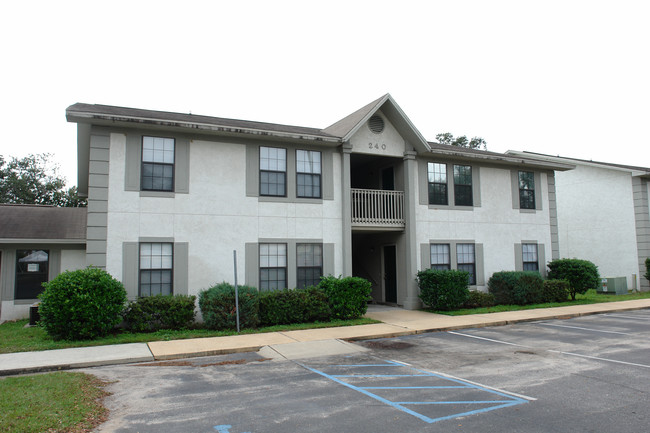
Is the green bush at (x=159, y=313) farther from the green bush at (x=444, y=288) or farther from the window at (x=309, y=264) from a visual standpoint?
the green bush at (x=444, y=288)

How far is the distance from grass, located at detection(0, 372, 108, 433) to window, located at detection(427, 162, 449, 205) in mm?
13398

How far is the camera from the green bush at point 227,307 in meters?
12.6

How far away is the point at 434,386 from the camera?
24.6 ft

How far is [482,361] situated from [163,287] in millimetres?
8881

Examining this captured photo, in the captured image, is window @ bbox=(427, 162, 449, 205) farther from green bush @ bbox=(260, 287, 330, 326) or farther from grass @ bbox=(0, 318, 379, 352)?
green bush @ bbox=(260, 287, 330, 326)

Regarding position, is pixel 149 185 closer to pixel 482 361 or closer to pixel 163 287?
pixel 163 287

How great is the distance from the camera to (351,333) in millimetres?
12336

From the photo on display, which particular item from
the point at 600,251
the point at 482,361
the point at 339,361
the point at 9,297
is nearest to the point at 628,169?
the point at 600,251

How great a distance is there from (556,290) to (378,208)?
26.0ft

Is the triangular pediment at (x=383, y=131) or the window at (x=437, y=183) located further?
the window at (x=437, y=183)

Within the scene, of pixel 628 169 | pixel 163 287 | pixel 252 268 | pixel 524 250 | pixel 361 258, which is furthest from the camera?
pixel 628 169

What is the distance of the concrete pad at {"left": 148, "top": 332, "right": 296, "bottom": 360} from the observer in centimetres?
1005

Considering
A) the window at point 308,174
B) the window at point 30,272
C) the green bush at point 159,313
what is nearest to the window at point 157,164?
the green bush at point 159,313

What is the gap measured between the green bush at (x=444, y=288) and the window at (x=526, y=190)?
5517 mm
